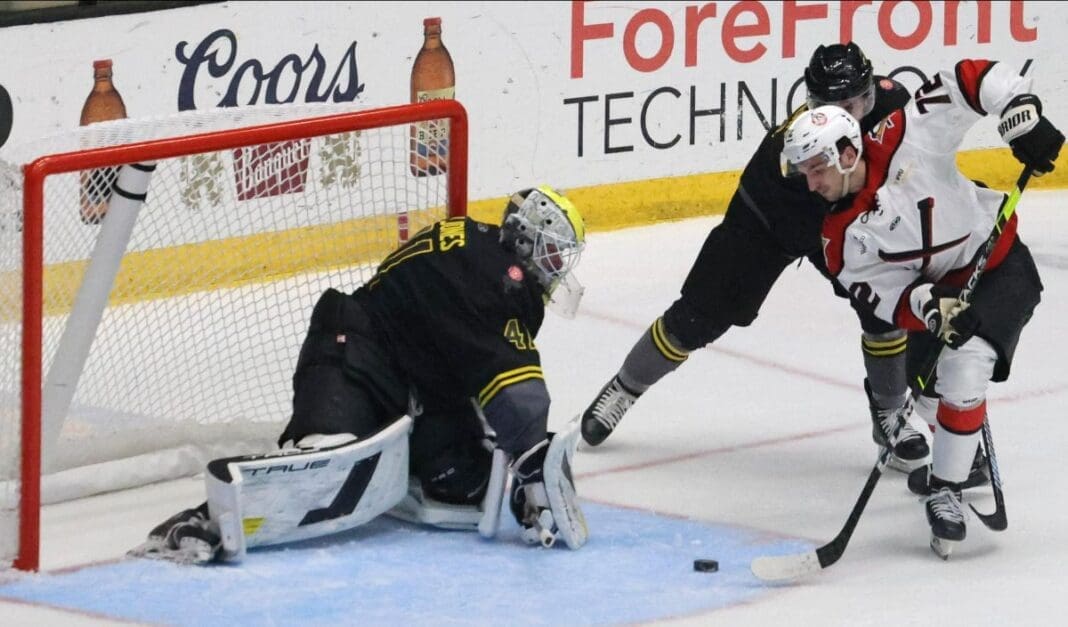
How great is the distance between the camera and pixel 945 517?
13.1 feet

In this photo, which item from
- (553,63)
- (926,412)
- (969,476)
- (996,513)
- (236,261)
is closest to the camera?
(996,513)

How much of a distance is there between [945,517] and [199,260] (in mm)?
1723

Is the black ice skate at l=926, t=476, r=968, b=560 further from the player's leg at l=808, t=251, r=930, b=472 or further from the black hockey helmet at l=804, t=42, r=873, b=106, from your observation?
the black hockey helmet at l=804, t=42, r=873, b=106

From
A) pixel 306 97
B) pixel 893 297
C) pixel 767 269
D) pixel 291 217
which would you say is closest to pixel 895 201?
pixel 893 297

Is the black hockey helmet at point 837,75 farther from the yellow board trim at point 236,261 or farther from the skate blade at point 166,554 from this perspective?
the skate blade at point 166,554

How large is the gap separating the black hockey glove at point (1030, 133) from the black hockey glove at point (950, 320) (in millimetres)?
300

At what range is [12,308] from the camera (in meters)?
3.95

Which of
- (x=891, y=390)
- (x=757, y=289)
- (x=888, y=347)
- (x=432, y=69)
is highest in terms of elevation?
Answer: (x=432, y=69)

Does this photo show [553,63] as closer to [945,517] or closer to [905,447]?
[905,447]

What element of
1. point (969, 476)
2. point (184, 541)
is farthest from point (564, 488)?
point (969, 476)

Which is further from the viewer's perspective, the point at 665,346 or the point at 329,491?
the point at 665,346

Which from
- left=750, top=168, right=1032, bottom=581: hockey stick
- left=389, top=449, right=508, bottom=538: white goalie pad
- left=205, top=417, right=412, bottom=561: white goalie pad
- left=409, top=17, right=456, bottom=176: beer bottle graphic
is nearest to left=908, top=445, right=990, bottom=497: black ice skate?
left=750, top=168, right=1032, bottom=581: hockey stick

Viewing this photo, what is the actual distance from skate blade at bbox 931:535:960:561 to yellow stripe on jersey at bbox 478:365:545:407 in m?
0.82

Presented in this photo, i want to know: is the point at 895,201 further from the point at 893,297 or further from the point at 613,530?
the point at 613,530
